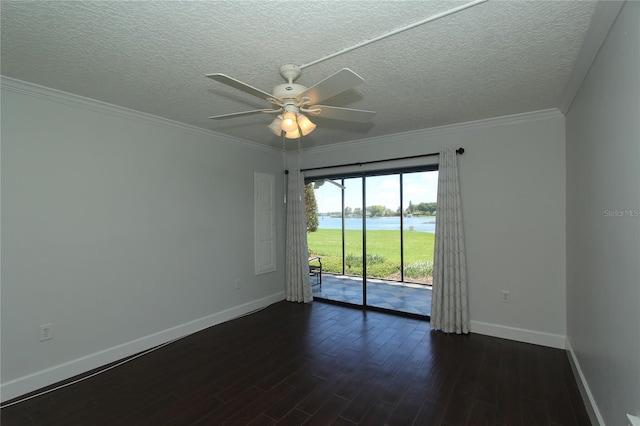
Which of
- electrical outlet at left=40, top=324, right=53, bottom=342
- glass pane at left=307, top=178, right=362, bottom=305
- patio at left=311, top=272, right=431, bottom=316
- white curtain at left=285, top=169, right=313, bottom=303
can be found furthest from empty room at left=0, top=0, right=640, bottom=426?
white curtain at left=285, top=169, right=313, bottom=303

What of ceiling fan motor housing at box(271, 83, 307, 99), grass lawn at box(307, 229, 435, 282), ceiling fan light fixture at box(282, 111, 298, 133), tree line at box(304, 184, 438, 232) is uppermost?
ceiling fan motor housing at box(271, 83, 307, 99)

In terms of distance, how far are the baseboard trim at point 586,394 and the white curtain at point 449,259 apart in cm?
104

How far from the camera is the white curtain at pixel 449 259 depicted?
12.0 ft

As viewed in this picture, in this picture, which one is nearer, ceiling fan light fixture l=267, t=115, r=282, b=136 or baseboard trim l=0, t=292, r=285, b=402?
ceiling fan light fixture l=267, t=115, r=282, b=136

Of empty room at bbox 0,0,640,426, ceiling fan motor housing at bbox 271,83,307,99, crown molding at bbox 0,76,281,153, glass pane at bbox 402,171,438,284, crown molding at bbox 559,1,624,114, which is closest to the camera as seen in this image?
crown molding at bbox 559,1,624,114

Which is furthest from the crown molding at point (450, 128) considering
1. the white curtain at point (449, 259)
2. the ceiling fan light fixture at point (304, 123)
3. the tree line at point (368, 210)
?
the ceiling fan light fixture at point (304, 123)

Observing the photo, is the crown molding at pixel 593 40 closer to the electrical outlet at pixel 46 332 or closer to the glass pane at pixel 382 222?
the glass pane at pixel 382 222

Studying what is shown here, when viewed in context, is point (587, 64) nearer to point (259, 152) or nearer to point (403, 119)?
point (403, 119)

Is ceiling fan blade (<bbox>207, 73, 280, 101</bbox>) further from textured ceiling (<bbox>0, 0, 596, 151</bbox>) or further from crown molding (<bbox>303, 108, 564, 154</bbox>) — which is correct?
crown molding (<bbox>303, 108, 564, 154</bbox>)

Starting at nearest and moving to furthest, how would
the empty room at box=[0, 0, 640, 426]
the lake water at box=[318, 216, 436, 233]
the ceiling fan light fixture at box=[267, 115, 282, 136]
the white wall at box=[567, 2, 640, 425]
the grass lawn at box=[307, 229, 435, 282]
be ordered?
the white wall at box=[567, 2, 640, 425] < the empty room at box=[0, 0, 640, 426] < the ceiling fan light fixture at box=[267, 115, 282, 136] < the lake water at box=[318, 216, 436, 233] < the grass lawn at box=[307, 229, 435, 282]

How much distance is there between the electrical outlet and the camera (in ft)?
8.36

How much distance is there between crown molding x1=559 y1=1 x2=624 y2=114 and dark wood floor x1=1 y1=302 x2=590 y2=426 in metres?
2.57

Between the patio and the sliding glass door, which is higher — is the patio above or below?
below

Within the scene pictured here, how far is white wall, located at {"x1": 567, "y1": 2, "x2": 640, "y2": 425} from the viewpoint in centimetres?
143
